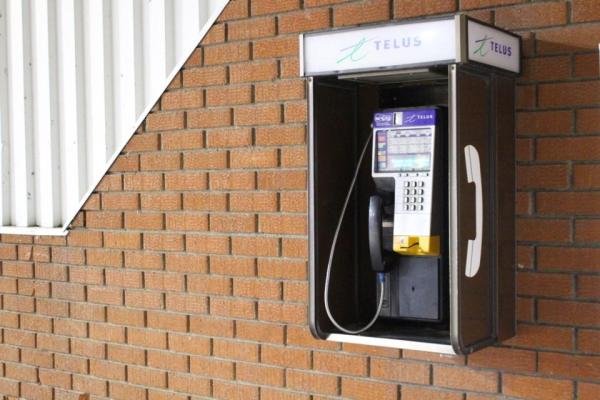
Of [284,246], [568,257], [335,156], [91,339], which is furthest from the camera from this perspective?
[91,339]

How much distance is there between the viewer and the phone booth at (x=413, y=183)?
2.54m

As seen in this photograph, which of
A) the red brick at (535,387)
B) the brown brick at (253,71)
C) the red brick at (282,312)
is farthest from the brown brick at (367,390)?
the brown brick at (253,71)

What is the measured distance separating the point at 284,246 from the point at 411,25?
119cm

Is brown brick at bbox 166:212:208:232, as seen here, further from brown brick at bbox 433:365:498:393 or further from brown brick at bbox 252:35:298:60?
brown brick at bbox 433:365:498:393

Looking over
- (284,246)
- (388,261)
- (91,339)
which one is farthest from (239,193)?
(91,339)

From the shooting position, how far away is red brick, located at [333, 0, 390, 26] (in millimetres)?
3092

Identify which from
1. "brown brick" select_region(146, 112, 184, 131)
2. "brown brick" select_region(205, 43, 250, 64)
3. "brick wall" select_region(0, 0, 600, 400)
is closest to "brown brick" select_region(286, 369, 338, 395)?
"brick wall" select_region(0, 0, 600, 400)

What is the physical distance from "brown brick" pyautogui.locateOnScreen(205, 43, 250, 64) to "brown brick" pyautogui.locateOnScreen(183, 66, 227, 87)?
0.03 meters

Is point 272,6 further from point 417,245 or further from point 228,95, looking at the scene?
point 417,245

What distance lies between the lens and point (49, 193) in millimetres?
4242

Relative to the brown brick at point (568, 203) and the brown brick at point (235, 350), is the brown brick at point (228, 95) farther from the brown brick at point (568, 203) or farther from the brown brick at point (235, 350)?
the brown brick at point (568, 203)

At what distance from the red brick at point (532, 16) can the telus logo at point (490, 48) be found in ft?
0.51

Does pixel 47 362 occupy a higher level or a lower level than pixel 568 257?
lower

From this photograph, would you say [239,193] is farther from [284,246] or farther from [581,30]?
[581,30]
